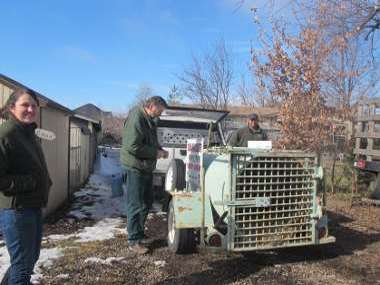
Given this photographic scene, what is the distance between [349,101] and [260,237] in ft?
31.6

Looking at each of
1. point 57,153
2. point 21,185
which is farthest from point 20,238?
point 57,153

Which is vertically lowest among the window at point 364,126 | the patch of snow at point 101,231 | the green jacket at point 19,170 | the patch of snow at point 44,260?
the patch of snow at point 44,260

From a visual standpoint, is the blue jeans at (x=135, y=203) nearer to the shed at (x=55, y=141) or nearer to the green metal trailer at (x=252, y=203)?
the green metal trailer at (x=252, y=203)

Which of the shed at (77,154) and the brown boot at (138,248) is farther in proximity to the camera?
the shed at (77,154)

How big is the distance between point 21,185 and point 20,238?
418 mm

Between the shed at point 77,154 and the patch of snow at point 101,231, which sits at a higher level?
the shed at point 77,154

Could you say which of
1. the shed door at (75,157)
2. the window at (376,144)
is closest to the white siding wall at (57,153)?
the shed door at (75,157)

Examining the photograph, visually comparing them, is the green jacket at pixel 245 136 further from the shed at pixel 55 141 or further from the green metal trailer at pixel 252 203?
the shed at pixel 55 141

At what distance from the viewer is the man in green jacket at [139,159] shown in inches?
236

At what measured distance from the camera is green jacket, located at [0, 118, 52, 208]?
3.42 m

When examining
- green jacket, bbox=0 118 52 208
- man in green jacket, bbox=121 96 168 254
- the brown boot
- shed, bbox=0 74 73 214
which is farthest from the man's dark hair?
green jacket, bbox=0 118 52 208

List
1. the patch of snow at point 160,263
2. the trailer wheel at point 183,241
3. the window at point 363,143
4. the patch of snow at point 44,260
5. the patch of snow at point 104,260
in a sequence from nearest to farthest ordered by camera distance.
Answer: the patch of snow at point 44,260, the patch of snow at point 160,263, the patch of snow at point 104,260, the trailer wheel at point 183,241, the window at point 363,143

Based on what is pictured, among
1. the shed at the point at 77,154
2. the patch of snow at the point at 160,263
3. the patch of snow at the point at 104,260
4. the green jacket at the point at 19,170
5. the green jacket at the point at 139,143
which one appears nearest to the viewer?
the green jacket at the point at 19,170

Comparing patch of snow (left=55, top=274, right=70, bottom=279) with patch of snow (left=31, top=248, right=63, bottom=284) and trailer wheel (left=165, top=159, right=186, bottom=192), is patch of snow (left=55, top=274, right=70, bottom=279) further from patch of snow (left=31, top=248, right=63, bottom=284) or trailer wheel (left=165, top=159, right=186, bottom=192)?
trailer wheel (left=165, top=159, right=186, bottom=192)
